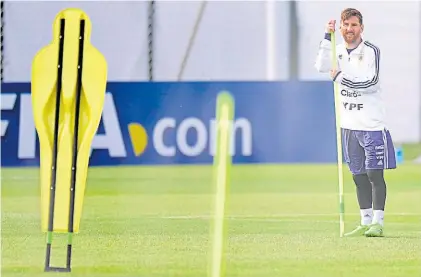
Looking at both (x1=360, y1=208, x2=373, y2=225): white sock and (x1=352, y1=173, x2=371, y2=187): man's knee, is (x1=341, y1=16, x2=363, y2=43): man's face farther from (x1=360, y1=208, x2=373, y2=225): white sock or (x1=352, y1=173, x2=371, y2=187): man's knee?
(x1=360, y1=208, x2=373, y2=225): white sock

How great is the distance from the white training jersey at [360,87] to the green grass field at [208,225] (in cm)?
23

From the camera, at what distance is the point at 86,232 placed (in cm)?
350

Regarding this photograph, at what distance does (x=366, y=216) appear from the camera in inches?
139

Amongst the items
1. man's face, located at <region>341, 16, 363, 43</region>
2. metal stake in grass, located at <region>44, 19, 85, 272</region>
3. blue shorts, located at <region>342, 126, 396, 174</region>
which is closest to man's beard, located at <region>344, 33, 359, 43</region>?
man's face, located at <region>341, 16, 363, 43</region>

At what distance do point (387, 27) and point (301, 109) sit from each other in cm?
83

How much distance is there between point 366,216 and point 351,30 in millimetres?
606

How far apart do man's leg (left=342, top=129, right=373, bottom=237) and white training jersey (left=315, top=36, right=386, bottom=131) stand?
0.15 ft

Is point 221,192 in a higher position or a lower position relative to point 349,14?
lower

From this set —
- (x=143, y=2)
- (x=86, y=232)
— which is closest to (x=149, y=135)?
(x=143, y=2)

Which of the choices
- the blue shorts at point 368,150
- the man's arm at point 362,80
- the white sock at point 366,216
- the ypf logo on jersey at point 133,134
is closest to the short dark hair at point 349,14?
the man's arm at point 362,80

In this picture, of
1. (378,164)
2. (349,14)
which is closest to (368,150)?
(378,164)

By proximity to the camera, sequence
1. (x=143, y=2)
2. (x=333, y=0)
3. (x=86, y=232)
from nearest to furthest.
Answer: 1. (x=86, y=232)
2. (x=333, y=0)
3. (x=143, y=2)

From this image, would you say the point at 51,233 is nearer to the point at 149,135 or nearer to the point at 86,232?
the point at 86,232

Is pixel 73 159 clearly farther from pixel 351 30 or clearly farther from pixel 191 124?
pixel 191 124
